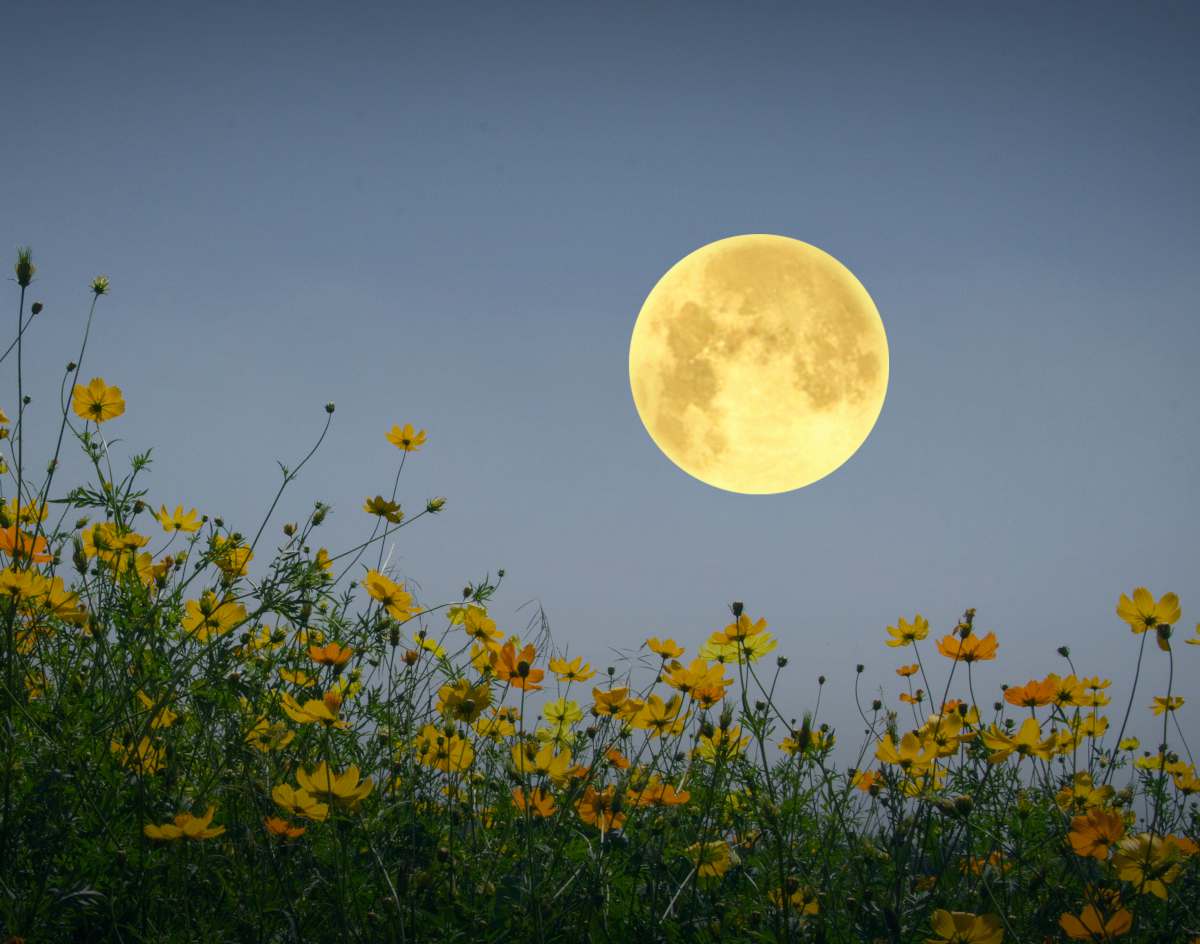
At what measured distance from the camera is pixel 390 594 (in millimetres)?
2236

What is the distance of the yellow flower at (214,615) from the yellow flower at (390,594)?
0.31 m

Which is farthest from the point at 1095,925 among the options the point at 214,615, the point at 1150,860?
the point at 214,615

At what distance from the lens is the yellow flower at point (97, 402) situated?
2.50m

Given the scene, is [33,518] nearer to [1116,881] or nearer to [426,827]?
[426,827]

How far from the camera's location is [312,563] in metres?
2.28

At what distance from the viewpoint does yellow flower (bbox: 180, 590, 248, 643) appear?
2.00m

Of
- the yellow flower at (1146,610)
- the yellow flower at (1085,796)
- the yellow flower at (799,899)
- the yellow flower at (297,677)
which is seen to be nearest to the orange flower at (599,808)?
the yellow flower at (799,899)

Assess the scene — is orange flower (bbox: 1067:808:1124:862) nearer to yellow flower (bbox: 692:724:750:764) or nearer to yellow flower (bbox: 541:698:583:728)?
yellow flower (bbox: 692:724:750:764)

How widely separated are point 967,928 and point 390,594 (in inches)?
59.0

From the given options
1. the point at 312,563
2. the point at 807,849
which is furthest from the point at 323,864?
the point at 807,849

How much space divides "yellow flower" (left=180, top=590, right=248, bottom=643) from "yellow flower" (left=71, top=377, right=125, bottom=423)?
78 centimetres

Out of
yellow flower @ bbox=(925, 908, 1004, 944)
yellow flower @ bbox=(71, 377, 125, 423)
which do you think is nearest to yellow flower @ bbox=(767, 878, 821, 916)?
yellow flower @ bbox=(925, 908, 1004, 944)

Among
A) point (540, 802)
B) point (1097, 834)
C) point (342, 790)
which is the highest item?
point (1097, 834)

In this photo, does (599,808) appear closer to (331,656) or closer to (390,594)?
(331,656)
